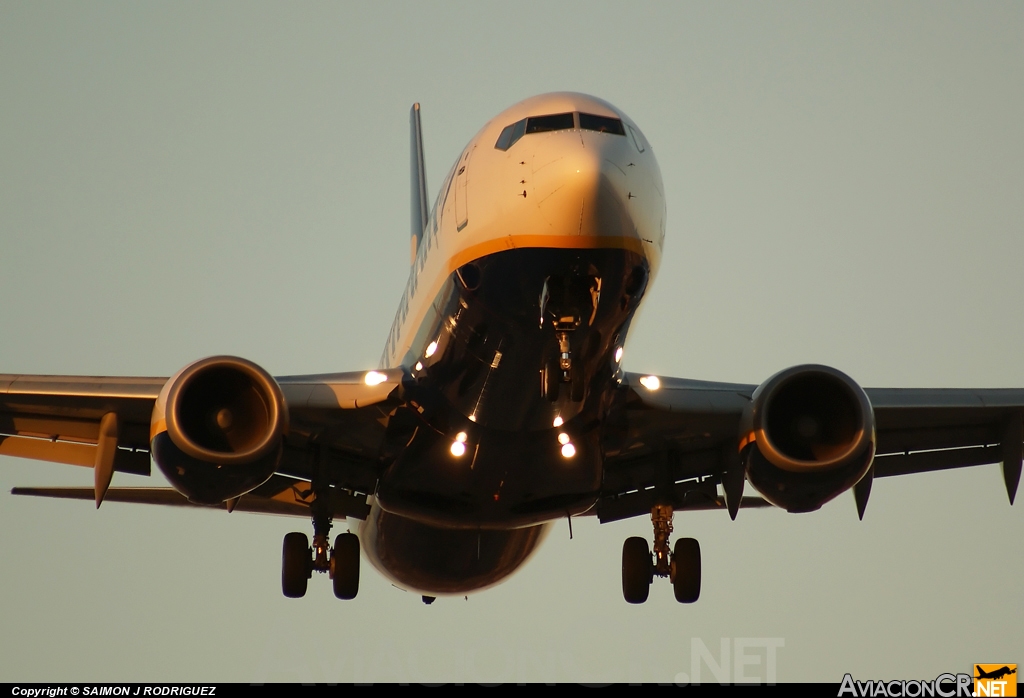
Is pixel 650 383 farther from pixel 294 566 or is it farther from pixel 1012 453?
pixel 294 566

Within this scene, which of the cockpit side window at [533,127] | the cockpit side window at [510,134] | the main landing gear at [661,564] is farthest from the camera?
the main landing gear at [661,564]

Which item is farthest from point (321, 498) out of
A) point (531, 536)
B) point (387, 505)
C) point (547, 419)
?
point (547, 419)

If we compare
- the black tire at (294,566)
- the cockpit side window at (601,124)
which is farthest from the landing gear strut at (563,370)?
the black tire at (294,566)

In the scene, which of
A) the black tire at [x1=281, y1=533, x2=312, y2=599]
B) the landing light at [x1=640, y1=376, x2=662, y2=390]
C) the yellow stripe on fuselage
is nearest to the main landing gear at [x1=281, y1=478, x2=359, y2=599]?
the black tire at [x1=281, y1=533, x2=312, y2=599]

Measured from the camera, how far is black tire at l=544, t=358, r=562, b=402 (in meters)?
13.8

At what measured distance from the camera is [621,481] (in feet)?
59.7

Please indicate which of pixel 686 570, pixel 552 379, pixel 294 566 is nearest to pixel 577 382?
pixel 552 379

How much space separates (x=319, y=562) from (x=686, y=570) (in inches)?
207

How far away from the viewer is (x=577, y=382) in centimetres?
1379

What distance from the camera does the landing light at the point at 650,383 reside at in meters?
16.1

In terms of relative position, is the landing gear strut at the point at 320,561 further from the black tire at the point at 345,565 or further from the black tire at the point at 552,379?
the black tire at the point at 552,379

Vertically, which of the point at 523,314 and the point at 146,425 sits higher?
the point at 523,314

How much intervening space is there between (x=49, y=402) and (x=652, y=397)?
736cm

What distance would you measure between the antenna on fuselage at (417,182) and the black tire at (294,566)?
37.5ft
